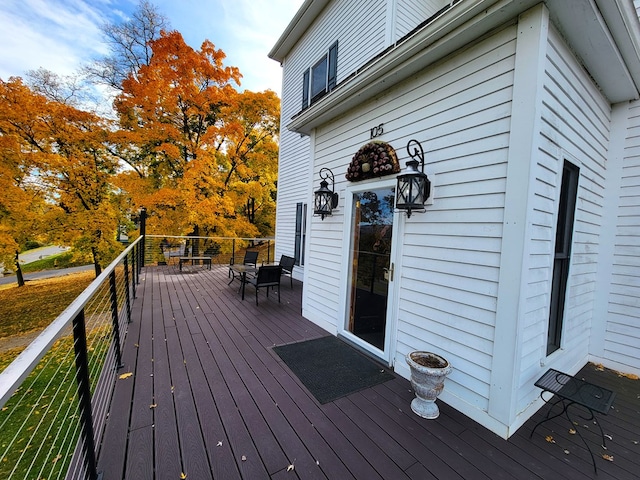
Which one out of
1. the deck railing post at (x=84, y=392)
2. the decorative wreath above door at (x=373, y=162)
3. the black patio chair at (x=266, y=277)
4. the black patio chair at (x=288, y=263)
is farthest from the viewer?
the black patio chair at (x=288, y=263)

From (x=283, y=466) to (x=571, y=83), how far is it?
3.82 meters

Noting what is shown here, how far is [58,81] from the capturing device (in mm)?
9117

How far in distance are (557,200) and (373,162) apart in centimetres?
171

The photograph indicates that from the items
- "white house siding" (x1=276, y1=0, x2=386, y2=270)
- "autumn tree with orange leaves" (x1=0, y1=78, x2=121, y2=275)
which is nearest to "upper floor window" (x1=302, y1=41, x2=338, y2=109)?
"white house siding" (x1=276, y1=0, x2=386, y2=270)

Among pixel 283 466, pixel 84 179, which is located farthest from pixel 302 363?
pixel 84 179

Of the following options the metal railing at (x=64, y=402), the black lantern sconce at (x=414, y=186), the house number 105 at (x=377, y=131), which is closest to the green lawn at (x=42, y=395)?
the metal railing at (x=64, y=402)

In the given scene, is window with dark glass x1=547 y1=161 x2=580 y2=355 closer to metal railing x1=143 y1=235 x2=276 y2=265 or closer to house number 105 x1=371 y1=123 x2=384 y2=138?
house number 105 x1=371 y1=123 x2=384 y2=138

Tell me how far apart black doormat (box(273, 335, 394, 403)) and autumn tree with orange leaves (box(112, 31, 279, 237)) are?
24.3 ft

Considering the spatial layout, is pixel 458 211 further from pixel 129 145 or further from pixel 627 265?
pixel 129 145

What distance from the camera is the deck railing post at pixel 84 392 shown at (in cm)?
143

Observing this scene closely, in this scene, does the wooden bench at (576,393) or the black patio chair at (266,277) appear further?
the black patio chair at (266,277)

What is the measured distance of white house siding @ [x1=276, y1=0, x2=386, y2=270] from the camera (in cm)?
502

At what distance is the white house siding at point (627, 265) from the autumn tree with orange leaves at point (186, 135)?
9.59 meters

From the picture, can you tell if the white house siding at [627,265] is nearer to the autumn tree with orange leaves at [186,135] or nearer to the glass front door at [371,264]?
the glass front door at [371,264]
